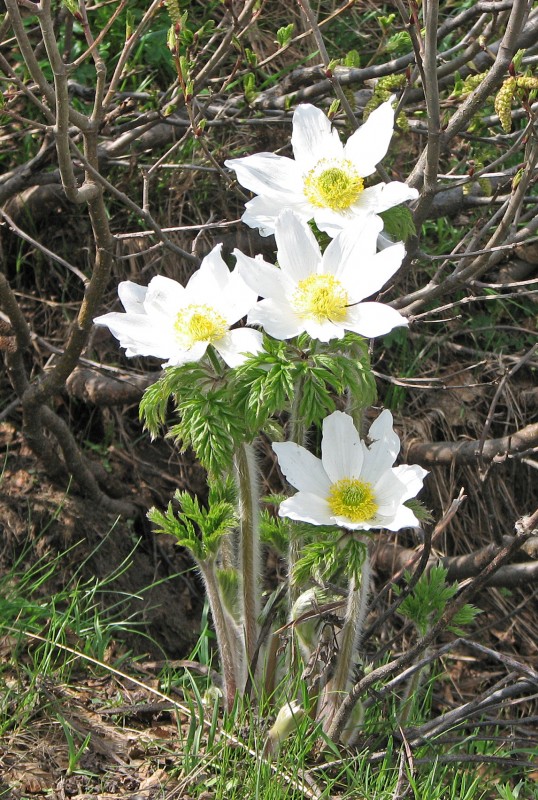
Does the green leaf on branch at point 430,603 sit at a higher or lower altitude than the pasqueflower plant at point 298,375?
lower

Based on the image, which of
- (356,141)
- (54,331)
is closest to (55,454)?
(54,331)

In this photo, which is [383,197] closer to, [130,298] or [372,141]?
[372,141]

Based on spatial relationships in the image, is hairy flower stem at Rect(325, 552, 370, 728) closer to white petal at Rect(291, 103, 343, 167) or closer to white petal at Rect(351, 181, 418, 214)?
white petal at Rect(351, 181, 418, 214)

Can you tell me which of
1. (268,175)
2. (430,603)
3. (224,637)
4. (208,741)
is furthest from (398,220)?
(208,741)

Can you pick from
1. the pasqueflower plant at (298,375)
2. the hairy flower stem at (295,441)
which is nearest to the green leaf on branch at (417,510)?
the pasqueflower plant at (298,375)

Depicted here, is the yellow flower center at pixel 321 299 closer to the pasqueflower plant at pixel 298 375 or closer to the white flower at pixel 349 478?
the pasqueflower plant at pixel 298 375

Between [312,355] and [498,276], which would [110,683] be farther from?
[498,276]

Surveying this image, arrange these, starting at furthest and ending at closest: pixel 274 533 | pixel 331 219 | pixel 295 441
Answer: pixel 274 533, pixel 295 441, pixel 331 219
